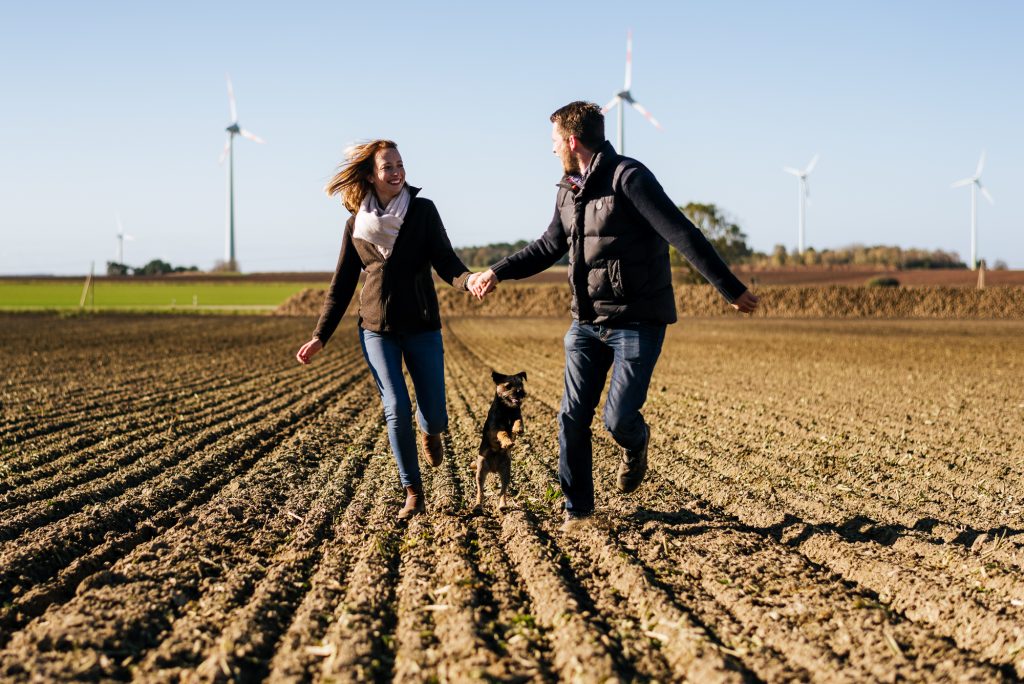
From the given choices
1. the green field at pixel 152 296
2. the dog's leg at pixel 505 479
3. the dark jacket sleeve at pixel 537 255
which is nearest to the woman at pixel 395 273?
the dark jacket sleeve at pixel 537 255

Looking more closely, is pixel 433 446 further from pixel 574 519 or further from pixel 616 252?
pixel 616 252

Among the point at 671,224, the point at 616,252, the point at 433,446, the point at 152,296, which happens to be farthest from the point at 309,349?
the point at 152,296

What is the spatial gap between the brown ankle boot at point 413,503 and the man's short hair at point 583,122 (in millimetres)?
2221

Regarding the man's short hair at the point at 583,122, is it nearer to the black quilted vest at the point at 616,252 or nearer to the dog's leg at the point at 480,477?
the black quilted vest at the point at 616,252

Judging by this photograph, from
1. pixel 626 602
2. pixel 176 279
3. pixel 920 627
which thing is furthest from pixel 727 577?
pixel 176 279

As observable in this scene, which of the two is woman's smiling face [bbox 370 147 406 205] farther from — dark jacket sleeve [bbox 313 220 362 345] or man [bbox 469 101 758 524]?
man [bbox 469 101 758 524]

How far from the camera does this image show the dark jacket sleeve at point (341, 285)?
579 cm

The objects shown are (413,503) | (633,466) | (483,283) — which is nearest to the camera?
(483,283)

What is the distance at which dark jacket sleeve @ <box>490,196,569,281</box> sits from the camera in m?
5.65

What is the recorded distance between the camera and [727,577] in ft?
15.6

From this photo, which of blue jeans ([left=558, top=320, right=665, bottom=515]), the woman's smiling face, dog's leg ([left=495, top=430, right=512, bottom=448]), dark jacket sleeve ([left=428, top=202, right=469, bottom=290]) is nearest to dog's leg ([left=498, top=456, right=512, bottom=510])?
dog's leg ([left=495, top=430, right=512, bottom=448])

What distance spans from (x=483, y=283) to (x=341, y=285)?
89 cm

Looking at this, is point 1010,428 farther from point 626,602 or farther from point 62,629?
point 62,629

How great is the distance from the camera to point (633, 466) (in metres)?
5.74
